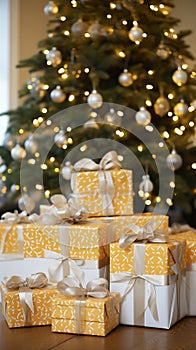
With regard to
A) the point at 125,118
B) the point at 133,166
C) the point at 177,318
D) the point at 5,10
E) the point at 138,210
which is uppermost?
the point at 5,10

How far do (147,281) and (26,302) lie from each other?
310mm

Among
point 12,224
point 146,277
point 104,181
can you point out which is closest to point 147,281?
point 146,277

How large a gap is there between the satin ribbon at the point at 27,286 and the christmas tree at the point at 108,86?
1.59 metres

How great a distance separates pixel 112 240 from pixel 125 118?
1735 mm

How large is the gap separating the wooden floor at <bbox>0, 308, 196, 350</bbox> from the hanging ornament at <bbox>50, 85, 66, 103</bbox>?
6.01 ft

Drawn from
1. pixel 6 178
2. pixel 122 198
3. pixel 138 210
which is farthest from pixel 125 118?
pixel 122 198

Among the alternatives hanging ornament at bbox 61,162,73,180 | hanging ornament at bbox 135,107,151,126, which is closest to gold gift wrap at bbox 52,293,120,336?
hanging ornament at bbox 61,162,73,180

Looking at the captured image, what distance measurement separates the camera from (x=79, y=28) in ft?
10.2

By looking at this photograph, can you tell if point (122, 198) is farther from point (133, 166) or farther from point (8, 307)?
point (133, 166)

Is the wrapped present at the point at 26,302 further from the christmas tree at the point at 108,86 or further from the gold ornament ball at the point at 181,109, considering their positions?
the gold ornament ball at the point at 181,109

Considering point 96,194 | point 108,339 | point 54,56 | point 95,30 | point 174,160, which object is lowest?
point 108,339

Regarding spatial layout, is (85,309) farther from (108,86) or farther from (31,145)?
(108,86)

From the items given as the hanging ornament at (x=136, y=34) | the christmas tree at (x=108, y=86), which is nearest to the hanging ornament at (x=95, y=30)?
the christmas tree at (x=108, y=86)

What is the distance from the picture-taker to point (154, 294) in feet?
4.69
